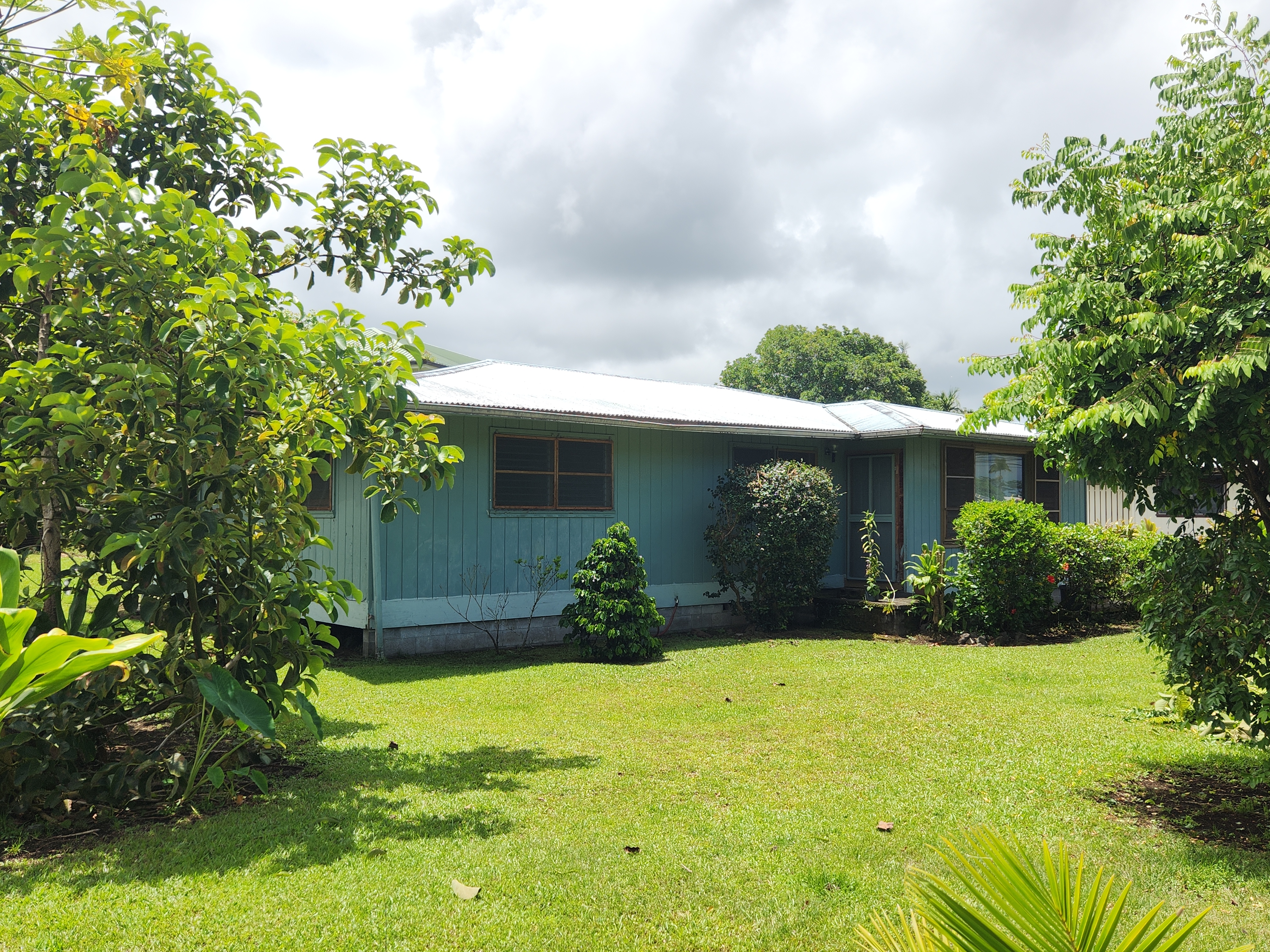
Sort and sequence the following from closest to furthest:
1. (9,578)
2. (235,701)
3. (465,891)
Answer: (9,578) → (465,891) → (235,701)

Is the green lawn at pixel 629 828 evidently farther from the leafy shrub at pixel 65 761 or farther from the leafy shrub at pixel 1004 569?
the leafy shrub at pixel 1004 569

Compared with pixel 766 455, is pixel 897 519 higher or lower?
lower

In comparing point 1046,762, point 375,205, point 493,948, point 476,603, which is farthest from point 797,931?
point 476,603

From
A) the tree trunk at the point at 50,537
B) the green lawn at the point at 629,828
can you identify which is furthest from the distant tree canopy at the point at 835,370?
the tree trunk at the point at 50,537

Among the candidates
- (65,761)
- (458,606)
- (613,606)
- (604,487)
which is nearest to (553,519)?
(604,487)

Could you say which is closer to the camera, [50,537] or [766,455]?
[50,537]

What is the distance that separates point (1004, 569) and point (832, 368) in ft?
106

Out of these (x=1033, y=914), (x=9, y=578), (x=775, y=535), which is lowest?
(x=1033, y=914)

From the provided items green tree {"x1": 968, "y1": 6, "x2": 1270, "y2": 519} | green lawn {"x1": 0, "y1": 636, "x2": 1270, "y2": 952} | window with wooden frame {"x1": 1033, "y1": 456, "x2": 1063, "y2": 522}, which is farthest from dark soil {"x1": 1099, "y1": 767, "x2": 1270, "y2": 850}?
window with wooden frame {"x1": 1033, "y1": 456, "x2": 1063, "y2": 522}

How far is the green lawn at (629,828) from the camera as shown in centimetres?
346

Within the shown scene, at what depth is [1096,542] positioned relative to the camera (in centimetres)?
1340

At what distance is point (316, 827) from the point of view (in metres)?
4.62

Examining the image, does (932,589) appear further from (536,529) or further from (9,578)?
(9,578)

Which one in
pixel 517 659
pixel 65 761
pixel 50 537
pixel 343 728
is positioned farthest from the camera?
pixel 517 659
